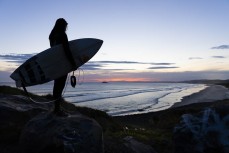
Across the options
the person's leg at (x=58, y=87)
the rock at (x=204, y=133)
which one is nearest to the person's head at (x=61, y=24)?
the person's leg at (x=58, y=87)

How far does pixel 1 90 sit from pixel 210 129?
41.7 feet

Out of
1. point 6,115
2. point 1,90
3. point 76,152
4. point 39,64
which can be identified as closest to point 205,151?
point 76,152

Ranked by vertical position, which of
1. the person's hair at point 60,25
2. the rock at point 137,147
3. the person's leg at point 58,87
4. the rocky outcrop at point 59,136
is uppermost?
the person's hair at point 60,25

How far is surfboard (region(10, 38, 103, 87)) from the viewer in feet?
28.9

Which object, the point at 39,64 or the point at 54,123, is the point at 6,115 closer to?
the point at 39,64

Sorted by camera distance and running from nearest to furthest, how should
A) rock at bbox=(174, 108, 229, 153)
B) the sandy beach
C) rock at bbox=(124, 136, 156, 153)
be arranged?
rock at bbox=(174, 108, 229, 153), rock at bbox=(124, 136, 156, 153), the sandy beach

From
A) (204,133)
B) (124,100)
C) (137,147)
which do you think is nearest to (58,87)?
(137,147)

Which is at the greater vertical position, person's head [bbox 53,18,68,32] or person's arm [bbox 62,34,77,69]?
person's head [bbox 53,18,68,32]

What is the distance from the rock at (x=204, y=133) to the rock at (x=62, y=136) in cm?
195

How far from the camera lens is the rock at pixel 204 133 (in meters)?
6.86

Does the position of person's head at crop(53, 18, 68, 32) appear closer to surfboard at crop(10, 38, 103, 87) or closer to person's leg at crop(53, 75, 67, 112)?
surfboard at crop(10, 38, 103, 87)

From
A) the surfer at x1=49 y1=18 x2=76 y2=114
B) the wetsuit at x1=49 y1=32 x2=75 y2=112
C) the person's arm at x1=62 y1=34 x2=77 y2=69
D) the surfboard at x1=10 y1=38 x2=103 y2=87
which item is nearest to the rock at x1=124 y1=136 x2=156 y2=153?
the surfer at x1=49 y1=18 x2=76 y2=114

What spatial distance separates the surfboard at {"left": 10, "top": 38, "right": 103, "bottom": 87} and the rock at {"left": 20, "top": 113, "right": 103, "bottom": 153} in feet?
4.51

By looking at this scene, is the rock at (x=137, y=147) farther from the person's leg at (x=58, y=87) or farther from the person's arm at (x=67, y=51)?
the person's arm at (x=67, y=51)
